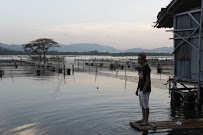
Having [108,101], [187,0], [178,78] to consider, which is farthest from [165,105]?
[187,0]

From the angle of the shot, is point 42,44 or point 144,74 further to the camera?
point 42,44

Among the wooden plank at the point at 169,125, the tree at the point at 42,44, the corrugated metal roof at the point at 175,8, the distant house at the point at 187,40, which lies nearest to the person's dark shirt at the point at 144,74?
the wooden plank at the point at 169,125

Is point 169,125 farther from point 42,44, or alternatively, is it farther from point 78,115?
point 42,44

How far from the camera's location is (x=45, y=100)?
14586 mm

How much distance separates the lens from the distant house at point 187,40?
12617 mm

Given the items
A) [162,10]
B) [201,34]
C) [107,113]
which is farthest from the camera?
[162,10]

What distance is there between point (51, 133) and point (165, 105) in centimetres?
698

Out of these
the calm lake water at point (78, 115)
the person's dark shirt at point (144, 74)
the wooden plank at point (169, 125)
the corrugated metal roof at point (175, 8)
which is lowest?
the calm lake water at point (78, 115)

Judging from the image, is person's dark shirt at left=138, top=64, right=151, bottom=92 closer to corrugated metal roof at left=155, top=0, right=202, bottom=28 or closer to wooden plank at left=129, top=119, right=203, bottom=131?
wooden plank at left=129, top=119, right=203, bottom=131

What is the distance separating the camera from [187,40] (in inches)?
537

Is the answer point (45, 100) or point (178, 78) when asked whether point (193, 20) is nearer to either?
point (178, 78)

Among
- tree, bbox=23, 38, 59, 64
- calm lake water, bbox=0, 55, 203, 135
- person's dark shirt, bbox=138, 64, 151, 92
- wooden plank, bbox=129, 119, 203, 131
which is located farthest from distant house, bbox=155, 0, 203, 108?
tree, bbox=23, 38, 59, 64

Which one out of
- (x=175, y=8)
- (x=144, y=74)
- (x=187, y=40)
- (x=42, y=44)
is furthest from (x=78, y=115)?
(x=42, y=44)

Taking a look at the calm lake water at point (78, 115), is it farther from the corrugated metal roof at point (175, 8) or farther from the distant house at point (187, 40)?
the corrugated metal roof at point (175, 8)
